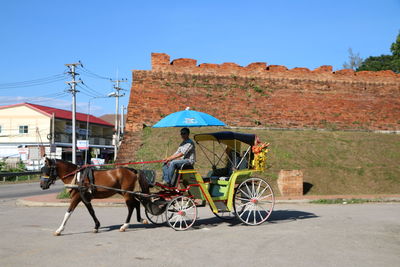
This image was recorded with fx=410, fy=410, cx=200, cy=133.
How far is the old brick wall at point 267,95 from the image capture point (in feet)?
78.3

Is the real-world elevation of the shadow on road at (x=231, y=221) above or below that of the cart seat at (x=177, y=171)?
below

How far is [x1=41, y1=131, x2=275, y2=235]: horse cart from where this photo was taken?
855 centimetres

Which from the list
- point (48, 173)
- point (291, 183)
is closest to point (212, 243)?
point (48, 173)

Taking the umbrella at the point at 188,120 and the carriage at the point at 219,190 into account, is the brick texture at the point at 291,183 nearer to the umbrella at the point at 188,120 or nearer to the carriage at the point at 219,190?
the carriage at the point at 219,190

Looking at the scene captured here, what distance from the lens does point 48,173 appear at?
838 centimetres

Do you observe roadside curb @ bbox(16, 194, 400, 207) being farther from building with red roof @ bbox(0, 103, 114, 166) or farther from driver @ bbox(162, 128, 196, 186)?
building with red roof @ bbox(0, 103, 114, 166)

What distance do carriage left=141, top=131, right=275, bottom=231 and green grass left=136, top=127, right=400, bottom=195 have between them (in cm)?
646

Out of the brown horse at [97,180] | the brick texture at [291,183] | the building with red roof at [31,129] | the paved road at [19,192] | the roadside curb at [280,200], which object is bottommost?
the paved road at [19,192]

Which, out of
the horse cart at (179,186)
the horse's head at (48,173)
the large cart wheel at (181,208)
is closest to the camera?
the horse's head at (48,173)

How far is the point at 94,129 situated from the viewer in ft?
197

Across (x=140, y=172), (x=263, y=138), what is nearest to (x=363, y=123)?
(x=263, y=138)

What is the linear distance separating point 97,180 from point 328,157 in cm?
1374

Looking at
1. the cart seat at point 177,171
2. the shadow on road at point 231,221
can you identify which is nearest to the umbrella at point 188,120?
the cart seat at point 177,171

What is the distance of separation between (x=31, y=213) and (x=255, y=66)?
17695 millimetres
